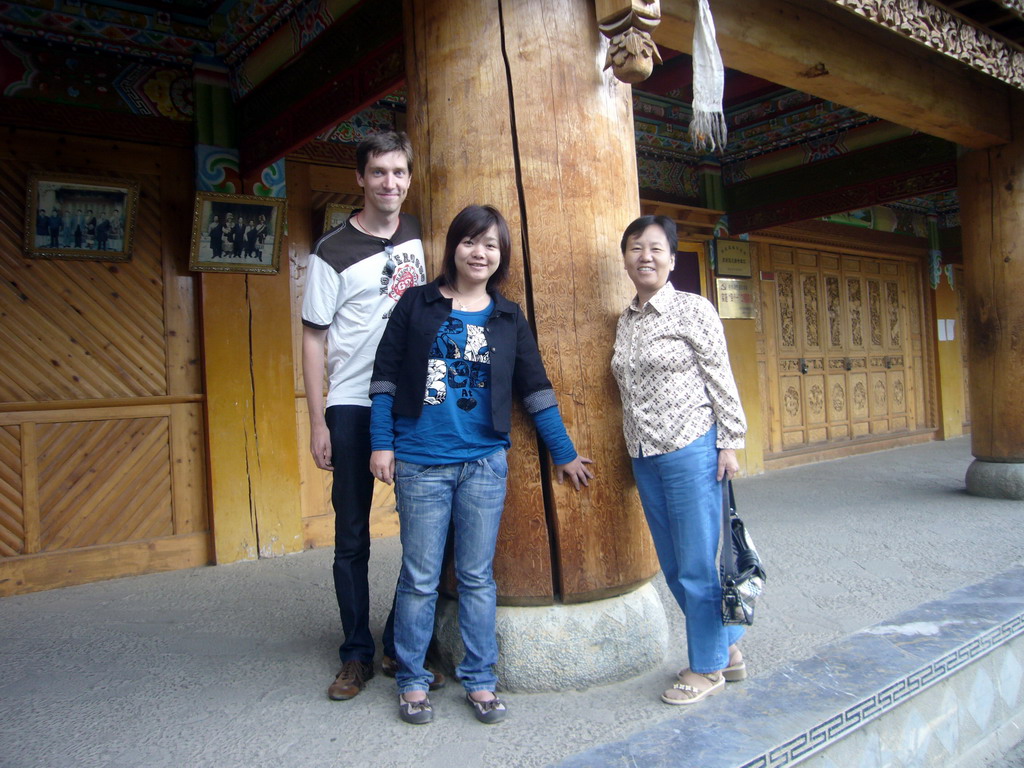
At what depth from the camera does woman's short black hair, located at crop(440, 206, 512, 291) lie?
2201mm

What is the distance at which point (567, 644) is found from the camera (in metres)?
2.29

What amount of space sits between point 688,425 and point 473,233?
2.72ft

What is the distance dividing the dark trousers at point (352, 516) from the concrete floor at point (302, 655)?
19 cm

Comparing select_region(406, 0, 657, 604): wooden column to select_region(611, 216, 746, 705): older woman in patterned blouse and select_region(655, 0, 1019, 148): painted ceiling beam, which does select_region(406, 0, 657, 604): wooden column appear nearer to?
select_region(611, 216, 746, 705): older woman in patterned blouse

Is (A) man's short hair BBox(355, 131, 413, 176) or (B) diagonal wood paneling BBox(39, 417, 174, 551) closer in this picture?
(A) man's short hair BBox(355, 131, 413, 176)

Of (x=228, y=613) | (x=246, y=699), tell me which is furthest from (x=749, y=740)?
(x=228, y=613)

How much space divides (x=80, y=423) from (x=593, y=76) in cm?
338

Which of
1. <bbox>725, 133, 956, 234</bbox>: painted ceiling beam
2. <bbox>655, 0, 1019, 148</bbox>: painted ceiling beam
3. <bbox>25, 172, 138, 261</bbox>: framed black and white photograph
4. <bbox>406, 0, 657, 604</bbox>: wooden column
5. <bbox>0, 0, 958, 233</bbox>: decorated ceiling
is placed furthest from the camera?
<bbox>725, 133, 956, 234</bbox>: painted ceiling beam

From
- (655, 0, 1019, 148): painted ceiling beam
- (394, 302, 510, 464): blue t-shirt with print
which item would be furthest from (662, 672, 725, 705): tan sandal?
(655, 0, 1019, 148): painted ceiling beam

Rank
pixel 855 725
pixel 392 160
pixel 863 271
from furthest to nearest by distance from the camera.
Result: 1. pixel 863 271
2. pixel 392 160
3. pixel 855 725

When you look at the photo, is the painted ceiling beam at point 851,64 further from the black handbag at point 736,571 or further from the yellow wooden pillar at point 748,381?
the yellow wooden pillar at point 748,381

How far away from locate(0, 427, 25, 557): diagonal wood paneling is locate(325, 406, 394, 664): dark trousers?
2.58m

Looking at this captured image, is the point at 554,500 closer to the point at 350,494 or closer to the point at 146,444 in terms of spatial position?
the point at 350,494

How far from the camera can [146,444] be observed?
439 cm
